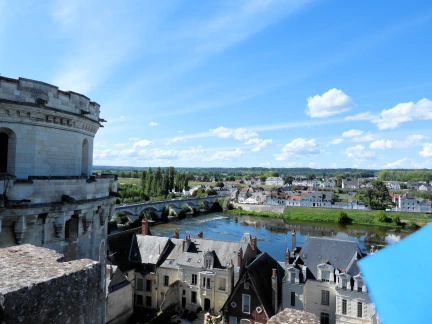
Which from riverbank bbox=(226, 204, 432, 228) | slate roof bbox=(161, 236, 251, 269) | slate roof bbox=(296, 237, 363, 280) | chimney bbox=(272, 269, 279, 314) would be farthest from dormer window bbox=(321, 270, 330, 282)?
riverbank bbox=(226, 204, 432, 228)

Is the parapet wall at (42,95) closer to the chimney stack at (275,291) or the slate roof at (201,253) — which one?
the chimney stack at (275,291)

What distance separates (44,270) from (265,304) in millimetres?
19037

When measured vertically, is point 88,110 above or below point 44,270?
above

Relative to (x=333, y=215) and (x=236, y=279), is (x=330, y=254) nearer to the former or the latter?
(x=236, y=279)

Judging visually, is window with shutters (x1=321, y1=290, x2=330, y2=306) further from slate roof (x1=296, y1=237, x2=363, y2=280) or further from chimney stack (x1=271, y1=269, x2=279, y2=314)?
chimney stack (x1=271, y1=269, x2=279, y2=314)

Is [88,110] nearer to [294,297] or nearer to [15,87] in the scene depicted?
[15,87]

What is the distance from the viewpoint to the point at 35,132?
27.9 ft

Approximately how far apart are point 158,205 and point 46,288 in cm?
7261

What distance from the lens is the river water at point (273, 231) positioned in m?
55.6

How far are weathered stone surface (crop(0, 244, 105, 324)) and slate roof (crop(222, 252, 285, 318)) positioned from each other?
1782 cm

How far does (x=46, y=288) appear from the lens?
311 centimetres

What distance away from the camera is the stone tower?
7695 millimetres

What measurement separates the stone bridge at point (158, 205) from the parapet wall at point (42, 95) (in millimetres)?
54670

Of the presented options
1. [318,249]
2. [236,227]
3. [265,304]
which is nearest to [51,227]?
[265,304]
